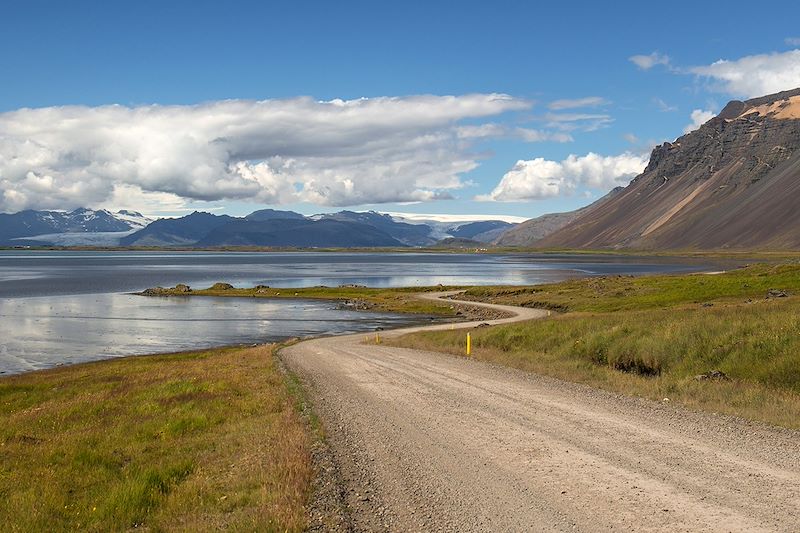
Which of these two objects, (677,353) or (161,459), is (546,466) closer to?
(161,459)

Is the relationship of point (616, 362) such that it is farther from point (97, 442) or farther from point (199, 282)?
point (199, 282)

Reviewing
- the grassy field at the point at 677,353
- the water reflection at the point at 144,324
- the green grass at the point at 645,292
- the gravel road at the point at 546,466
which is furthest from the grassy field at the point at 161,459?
the green grass at the point at 645,292

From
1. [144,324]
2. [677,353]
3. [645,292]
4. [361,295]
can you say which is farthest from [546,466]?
[361,295]

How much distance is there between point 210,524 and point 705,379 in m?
19.6

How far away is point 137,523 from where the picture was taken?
1333 centimetres

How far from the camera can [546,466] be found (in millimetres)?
15039

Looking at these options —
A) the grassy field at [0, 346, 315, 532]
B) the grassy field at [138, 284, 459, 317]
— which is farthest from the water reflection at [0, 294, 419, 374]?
the grassy field at [0, 346, 315, 532]

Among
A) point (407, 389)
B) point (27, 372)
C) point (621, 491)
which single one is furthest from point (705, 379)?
point (27, 372)

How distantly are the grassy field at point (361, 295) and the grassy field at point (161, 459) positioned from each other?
229ft

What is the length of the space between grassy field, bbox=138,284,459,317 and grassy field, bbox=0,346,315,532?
69835 millimetres

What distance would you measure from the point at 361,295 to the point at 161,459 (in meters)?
107

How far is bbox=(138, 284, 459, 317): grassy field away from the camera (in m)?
103

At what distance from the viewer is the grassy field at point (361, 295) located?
102875mm

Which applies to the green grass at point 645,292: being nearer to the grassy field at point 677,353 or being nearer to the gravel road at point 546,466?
the grassy field at point 677,353
